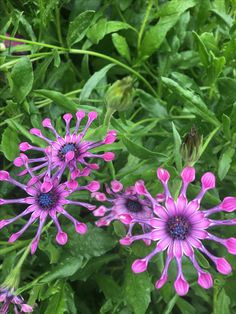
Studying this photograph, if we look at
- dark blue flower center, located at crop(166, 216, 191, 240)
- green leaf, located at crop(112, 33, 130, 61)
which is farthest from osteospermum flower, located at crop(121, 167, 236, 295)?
green leaf, located at crop(112, 33, 130, 61)

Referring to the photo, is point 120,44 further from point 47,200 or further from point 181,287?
point 181,287

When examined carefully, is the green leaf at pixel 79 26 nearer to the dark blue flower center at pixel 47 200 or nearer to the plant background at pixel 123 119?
Result: the plant background at pixel 123 119

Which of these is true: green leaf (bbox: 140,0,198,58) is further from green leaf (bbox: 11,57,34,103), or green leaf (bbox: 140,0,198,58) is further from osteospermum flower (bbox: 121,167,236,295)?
osteospermum flower (bbox: 121,167,236,295)

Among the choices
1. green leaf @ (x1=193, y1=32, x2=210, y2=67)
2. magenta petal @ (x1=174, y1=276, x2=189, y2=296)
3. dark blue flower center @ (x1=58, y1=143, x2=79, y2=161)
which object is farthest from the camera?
green leaf @ (x1=193, y1=32, x2=210, y2=67)

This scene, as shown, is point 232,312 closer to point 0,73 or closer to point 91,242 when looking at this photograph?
point 91,242

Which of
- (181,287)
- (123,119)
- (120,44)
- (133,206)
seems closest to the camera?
(181,287)

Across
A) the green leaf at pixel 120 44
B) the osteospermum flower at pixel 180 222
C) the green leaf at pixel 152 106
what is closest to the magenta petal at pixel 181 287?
the osteospermum flower at pixel 180 222

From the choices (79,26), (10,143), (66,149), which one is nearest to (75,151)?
(66,149)

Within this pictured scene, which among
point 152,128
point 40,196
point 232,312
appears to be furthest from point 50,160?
point 232,312
